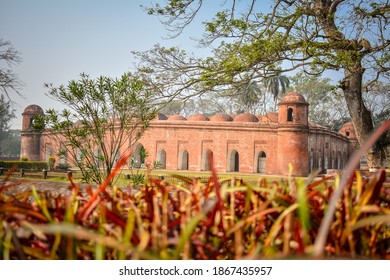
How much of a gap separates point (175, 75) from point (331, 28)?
344 centimetres

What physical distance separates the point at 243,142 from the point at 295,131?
3.21 metres

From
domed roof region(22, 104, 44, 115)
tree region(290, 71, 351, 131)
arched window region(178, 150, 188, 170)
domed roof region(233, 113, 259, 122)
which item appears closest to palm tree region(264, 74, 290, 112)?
tree region(290, 71, 351, 131)

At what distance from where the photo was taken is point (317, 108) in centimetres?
2945

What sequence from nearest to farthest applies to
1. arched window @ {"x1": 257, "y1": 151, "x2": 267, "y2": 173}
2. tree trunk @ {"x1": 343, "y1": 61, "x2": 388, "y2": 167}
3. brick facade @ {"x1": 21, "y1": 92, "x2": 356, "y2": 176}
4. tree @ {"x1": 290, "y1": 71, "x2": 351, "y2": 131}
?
tree trunk @ {"x1": 343, "y1": 61, "x2": 388, "y2": 167} → brick facade @ {"x1": 21, "y1": 92, "x2": 356, "y2": 176} → arched window @ {"x1": 257, "y1": 151, "x2": 267, "y2": 173} → tree @ {"x1": 290, "y1": 71, "x2": 351, "y2": 131}

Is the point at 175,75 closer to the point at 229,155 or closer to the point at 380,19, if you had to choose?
the point at 380,19

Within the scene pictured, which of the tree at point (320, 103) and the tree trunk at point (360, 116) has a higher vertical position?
the tree at point (320, 103)

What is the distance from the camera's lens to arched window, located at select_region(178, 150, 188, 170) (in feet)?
82.3

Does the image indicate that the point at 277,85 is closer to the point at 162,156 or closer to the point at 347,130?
the point at 347,130

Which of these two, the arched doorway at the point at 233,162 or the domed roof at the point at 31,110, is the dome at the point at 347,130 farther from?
the domed roof at the point at 31,110

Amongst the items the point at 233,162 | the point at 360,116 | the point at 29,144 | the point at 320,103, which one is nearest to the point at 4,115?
the point at 29,144

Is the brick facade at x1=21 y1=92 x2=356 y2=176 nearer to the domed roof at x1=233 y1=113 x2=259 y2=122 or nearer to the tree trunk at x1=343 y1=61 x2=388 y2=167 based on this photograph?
the domed roof at x1=233 y1=113 x2=259 y2=122

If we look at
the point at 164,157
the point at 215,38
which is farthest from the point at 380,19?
the point at 164,157

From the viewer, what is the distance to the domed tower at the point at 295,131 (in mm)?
21594

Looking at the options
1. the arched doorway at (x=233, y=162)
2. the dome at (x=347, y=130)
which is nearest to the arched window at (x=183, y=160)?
the arched doorway at (x=233, y=162)
